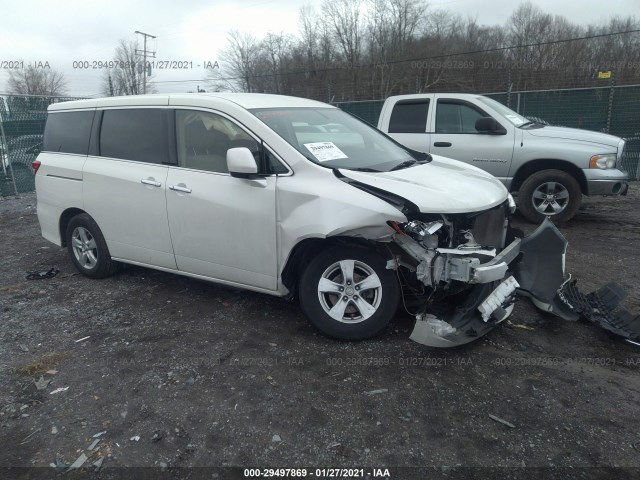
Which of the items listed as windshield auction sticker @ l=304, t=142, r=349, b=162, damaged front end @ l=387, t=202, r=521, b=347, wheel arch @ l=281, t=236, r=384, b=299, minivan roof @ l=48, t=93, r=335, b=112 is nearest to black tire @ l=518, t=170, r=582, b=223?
damaged front end @ l=387, t=202, r=521, b=347

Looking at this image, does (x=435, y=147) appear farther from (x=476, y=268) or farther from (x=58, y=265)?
(x=58, y=265)

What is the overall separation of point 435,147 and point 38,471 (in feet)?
21.5

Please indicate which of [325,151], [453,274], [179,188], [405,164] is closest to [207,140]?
[179,188]

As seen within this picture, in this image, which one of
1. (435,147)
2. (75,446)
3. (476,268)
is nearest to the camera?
(75,446)

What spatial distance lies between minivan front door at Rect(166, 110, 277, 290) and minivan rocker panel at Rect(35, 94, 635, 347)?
12 mm

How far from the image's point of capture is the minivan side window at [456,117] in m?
7.23

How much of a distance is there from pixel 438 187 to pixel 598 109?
9951 millimetres

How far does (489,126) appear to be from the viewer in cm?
693

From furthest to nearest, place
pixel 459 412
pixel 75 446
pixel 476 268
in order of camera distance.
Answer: pixel 476 268, pixel 459 412, pixel 75 446

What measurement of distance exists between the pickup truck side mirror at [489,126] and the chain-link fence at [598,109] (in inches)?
216

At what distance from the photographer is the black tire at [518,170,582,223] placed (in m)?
6.77

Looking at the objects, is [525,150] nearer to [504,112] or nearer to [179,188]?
[504,112]

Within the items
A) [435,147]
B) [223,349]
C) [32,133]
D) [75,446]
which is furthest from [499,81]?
[75,446]

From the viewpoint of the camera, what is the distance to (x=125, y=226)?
4.59 m
